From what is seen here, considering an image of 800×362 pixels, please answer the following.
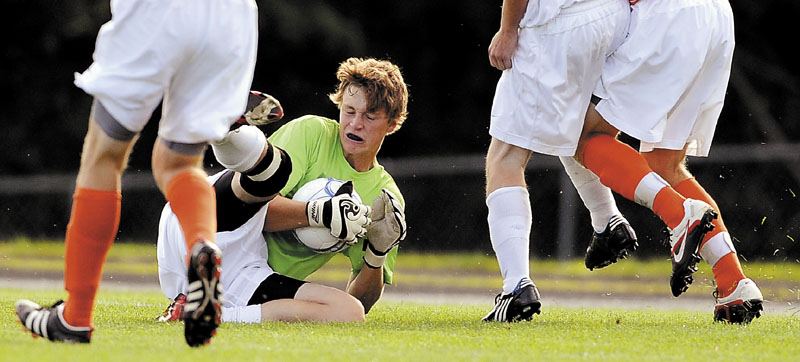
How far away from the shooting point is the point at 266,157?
4.55 meters

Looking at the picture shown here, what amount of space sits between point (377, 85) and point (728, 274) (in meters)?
1.83

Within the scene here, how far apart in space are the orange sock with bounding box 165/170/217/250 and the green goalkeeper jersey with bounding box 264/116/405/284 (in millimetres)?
1649

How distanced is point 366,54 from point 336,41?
54cm

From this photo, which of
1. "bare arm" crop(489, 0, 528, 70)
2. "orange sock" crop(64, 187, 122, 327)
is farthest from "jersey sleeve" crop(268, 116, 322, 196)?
"orange sock" crop(64, 187, 122, 327)

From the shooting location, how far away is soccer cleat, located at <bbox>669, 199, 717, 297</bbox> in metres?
4.45

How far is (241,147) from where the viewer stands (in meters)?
4.41

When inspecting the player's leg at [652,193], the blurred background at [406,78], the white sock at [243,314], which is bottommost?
the blurred background at [406,78]

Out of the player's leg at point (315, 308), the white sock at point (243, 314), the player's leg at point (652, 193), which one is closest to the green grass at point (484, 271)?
the player's leg at point (652, 193)

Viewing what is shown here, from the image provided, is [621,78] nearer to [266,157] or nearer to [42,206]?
[266,157]

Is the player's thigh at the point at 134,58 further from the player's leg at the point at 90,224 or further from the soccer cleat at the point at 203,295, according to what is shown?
the soccer cleat at the point at 203,295

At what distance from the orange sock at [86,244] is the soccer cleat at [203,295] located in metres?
0.46

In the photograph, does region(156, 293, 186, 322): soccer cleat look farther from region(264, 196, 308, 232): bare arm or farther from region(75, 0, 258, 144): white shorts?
region(75, 0, 258, 144): white shorts

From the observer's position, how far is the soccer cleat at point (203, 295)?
3.22m

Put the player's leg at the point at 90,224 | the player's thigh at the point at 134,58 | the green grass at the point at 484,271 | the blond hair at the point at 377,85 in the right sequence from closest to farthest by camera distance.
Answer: the player's thigh at the point at 134,58
the player's leg at the point at 90,224
the blond hair at the point at 377,85
the green grass at the point at 484,271
